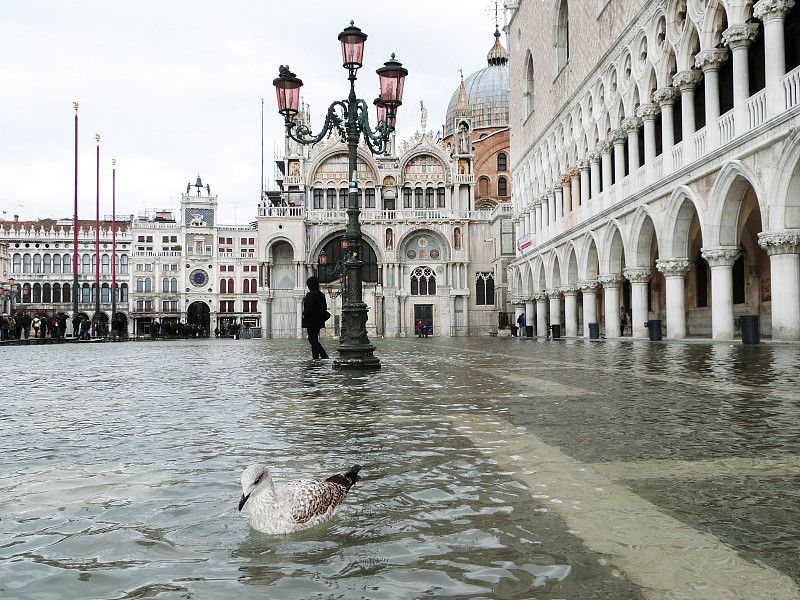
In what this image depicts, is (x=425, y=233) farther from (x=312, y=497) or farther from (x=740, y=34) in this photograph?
(x=312, y=497)

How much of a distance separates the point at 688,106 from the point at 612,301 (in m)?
8.34

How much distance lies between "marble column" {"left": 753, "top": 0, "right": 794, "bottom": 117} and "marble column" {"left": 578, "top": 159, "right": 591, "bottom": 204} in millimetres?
13798

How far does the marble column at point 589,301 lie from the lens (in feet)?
92.8

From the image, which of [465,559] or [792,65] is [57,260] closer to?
[792,65]

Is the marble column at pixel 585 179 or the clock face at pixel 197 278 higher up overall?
the marble column at pixel 585 179

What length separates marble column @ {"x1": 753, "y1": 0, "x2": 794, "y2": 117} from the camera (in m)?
14.5

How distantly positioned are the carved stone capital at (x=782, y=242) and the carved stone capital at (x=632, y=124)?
30.0 ft

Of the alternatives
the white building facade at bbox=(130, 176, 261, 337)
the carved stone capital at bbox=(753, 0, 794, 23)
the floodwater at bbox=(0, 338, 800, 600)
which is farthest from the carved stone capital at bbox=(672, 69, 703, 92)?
the white building facade at bbox=(130, 176, 261, 337)

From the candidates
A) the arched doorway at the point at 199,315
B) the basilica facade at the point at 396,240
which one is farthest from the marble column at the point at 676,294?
the arched doorway at the point at 199,315

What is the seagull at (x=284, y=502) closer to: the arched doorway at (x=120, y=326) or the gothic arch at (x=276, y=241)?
the arched doorway at (x=120, y=326)

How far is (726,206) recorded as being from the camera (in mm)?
17109

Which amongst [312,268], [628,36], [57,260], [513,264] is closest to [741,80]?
[628,36]

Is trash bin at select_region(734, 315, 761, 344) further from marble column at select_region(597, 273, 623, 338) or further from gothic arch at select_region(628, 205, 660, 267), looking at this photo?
marble column at select_region(597, 273, 623, 338)

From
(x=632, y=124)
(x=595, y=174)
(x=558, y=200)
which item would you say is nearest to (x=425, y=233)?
(x=558, y=200)
